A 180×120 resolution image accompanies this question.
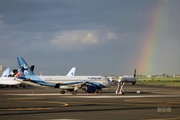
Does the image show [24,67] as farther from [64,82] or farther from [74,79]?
[74,79]

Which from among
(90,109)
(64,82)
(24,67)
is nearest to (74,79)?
(64,82)

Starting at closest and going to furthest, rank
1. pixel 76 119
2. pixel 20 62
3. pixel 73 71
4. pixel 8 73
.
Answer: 1. pixel 76 119
2. pixel 20 62
3. pixel 73 71
4. pixel 8 73

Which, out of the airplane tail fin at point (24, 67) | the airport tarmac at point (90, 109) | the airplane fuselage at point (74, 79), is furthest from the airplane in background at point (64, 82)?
the airport tarmac at point (90, 109)

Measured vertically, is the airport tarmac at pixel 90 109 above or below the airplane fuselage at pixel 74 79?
below

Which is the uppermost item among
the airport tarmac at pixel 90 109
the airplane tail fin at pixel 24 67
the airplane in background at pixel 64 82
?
the airplane tail fin at pixel 24 67

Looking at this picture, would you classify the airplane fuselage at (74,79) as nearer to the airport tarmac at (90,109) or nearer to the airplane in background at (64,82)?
the airplane in background at (64,82)

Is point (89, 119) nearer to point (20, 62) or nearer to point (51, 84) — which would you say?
point (51, 84)

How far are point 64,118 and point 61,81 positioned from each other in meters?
63.1

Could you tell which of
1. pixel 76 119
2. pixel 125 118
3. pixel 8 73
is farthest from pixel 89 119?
pixel 8 73

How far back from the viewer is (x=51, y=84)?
9450cm

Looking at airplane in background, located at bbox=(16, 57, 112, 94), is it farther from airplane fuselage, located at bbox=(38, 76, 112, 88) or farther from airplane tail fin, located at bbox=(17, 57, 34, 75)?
airplane tail fin, located at bbox=(17, 57, 34, 75)

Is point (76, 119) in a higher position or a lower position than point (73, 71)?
lower

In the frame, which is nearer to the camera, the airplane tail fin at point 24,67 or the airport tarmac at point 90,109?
the airport tarmac at point 90,109

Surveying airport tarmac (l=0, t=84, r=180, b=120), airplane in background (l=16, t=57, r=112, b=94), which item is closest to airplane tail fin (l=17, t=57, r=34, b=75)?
airplane in background (l=16, t=57, r=112, b=94)
